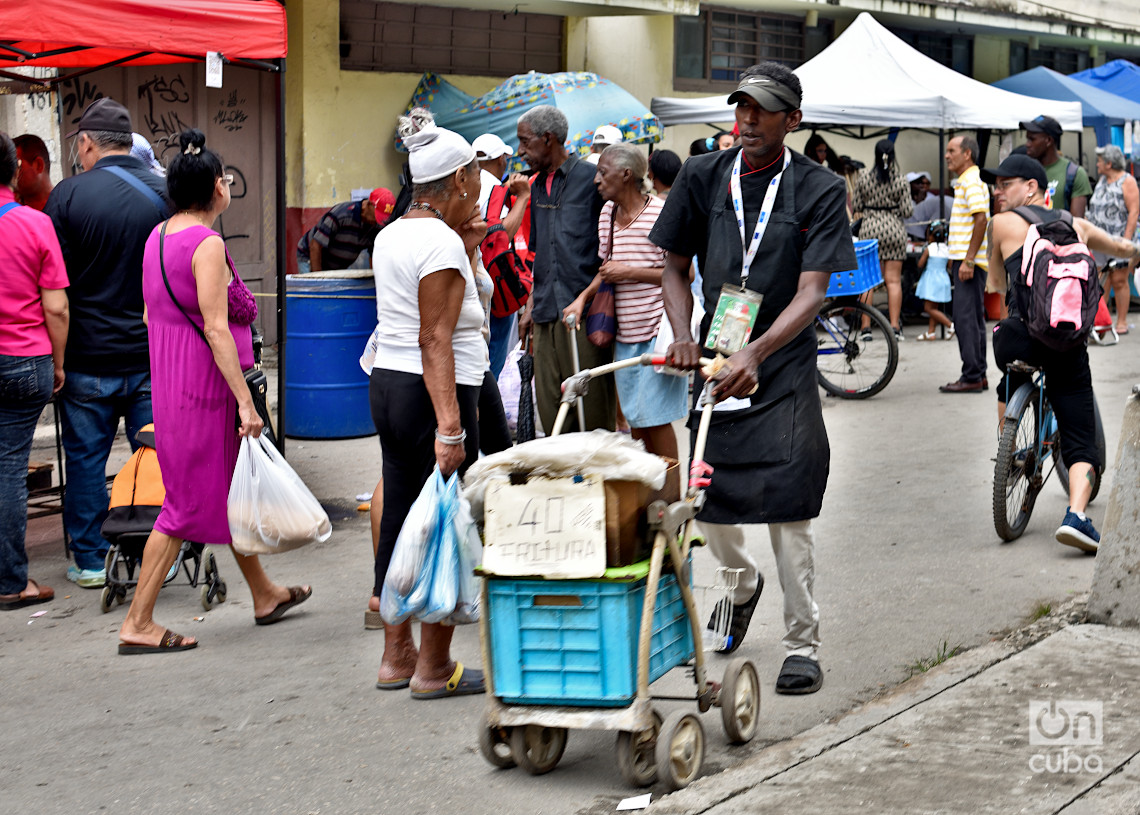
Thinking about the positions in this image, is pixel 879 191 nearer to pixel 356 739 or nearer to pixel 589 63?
pixel 589 63

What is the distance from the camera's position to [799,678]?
14.2ft

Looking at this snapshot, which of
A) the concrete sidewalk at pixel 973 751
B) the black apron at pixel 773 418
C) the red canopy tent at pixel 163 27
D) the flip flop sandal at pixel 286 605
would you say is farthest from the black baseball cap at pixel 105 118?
the concrete sidewalk at pixel 973 751

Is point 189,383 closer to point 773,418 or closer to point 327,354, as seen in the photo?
point 773,418

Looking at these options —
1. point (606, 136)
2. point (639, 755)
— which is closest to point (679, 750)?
point (639, 755)

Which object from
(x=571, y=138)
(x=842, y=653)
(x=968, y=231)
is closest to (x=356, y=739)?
(x=842, y=653)

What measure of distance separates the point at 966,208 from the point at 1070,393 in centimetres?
516

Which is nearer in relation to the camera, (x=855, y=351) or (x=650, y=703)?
(x=650, y=703)

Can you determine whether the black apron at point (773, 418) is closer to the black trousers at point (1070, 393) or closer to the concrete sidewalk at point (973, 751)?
the concrete sidewalk at point (973, 751)

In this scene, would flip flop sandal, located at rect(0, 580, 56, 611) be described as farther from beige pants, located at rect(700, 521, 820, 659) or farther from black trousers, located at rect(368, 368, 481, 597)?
beige pants, located at rect(700, 521, 820, 659)

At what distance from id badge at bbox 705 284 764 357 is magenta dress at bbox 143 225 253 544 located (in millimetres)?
2032

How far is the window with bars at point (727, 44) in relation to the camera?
53.6 ft

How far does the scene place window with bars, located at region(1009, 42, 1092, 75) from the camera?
20.7 m

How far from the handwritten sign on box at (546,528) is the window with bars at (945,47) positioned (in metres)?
17.1

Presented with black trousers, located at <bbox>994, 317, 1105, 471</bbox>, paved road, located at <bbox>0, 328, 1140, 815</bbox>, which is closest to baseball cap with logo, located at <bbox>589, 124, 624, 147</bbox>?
paved road, located at <bbox>0, 328, 1140, 815</bbox>
